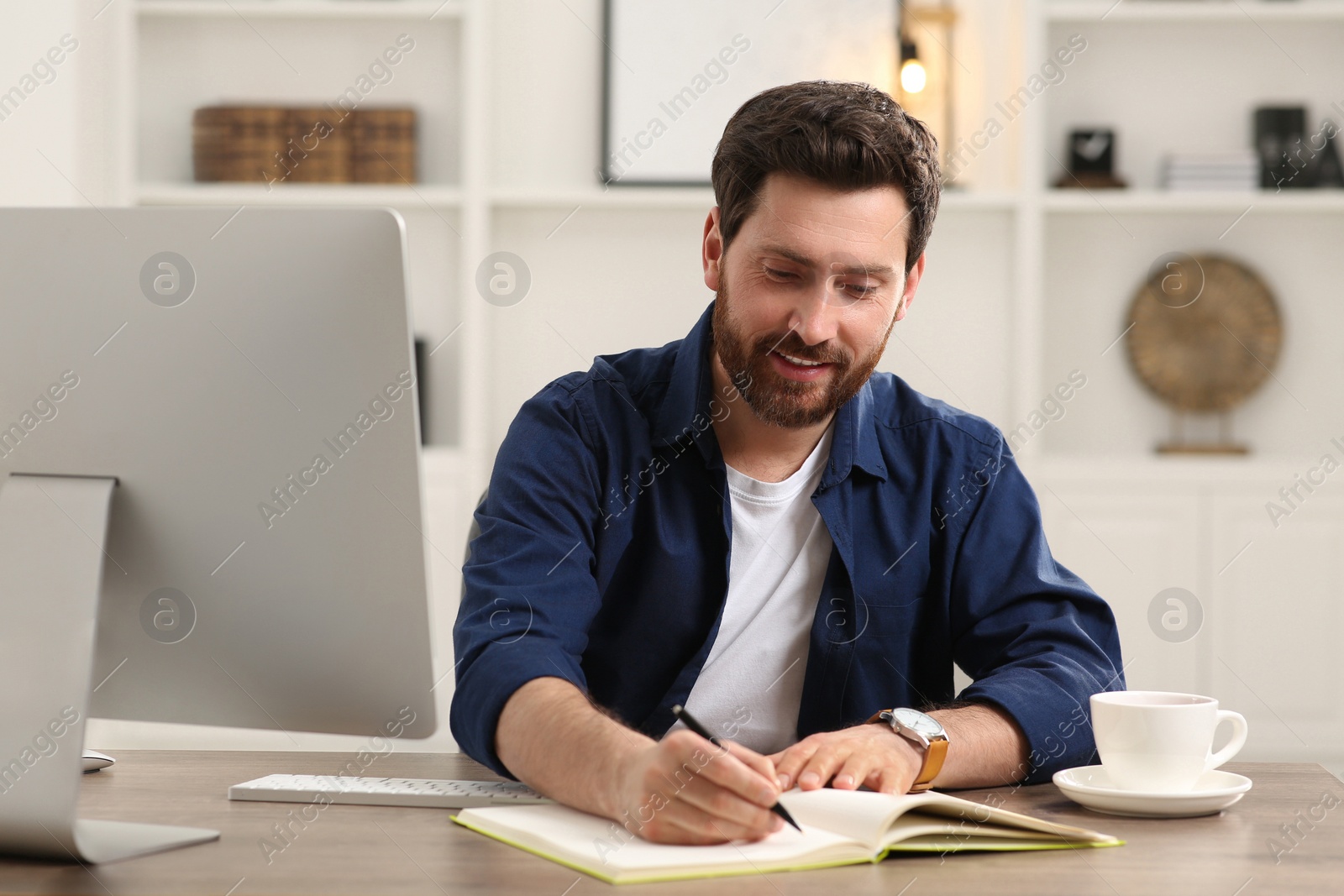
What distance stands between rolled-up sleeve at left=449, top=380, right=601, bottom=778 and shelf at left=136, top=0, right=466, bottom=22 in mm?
2108

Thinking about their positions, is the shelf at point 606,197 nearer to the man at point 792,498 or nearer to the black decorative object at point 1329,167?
the black decorative object at point 1329,167

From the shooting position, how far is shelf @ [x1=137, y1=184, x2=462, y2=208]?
10.6 feet

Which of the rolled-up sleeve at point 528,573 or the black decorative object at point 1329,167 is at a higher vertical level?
the black decorative object at point 1329,167

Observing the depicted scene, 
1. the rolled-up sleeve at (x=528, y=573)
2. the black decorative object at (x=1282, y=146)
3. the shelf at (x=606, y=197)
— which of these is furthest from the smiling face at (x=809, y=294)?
the black decorative object at (x=1282, y=146)

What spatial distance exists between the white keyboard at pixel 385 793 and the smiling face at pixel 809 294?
56cm

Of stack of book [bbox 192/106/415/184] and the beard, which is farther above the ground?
stack of book [bbox 192/106/415/184]

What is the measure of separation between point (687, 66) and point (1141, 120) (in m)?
1.22

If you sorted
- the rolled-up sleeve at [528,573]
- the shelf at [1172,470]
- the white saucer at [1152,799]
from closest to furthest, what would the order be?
the white saucer at [1152,799], the rolled-up sleeve at [528,573], the shelf at [1172,470]

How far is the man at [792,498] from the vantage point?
137cm

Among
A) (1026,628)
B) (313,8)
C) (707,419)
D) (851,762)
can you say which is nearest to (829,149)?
(707,419)

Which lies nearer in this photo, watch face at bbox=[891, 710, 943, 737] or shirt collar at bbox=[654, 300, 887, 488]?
watch face at bbox=[891, 710, 943, 737]

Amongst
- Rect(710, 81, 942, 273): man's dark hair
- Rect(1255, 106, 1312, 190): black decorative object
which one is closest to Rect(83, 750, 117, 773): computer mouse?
Rect(710, 81, 942, 273): man's dark hair

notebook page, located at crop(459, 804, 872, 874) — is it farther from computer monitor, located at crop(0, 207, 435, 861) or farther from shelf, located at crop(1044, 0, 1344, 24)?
shelf, located at crop(1044, 0, 1344, 24)

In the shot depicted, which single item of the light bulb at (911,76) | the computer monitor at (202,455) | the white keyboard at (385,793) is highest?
the light bulb at (911,76)
